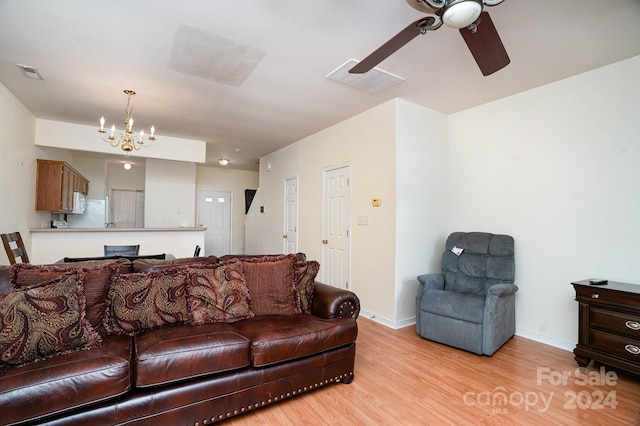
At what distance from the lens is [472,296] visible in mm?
3070

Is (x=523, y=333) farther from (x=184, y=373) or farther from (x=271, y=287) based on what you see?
(x=184, y=373)

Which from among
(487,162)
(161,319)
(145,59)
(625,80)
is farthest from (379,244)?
(145,59)

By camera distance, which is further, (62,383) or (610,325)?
Answer: (610,325)

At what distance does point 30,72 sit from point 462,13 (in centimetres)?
387

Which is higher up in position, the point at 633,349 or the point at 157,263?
the point at 157,263

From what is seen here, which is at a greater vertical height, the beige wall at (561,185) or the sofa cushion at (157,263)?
the beige wall at (561,185)

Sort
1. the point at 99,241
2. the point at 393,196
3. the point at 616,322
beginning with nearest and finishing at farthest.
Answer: the point at 616,322 < the point at 393,196 < the point at 99,241

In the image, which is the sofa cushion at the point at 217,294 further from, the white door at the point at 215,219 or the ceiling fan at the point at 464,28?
the white door at the point at 215,219

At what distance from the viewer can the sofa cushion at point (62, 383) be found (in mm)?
1382

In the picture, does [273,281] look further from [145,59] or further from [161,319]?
[145,59]

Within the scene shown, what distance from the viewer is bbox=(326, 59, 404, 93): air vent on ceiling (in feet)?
9.42

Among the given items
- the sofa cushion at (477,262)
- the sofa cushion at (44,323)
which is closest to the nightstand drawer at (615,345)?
the sofa cushion at (477,262)

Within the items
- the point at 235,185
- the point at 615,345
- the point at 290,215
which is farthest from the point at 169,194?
the point at 615,345

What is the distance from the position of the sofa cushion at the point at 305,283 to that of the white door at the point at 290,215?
2.89 metres
